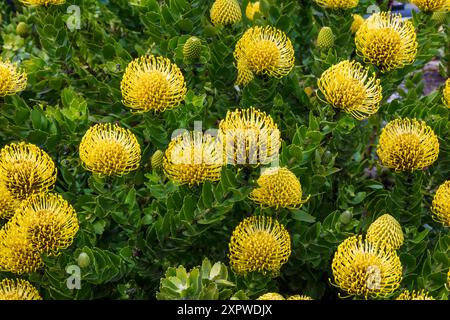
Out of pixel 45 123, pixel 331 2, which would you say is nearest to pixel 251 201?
pixel 45 123

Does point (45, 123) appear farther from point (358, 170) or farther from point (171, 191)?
point (358, 170)

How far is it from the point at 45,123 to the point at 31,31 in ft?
5.42

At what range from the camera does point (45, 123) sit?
9.55ft

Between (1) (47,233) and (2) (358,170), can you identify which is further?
(2) (358,170)

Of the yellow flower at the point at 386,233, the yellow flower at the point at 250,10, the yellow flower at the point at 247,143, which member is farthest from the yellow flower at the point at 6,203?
the yellow flower at the point at 250,10

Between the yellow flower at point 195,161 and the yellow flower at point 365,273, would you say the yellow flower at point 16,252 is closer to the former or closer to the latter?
the yellow flower at point 195,161

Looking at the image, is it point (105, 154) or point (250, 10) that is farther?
point (250, 10)

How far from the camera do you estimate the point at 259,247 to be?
2418mm

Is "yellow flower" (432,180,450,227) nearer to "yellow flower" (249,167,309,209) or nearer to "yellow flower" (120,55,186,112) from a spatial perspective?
"yellow flower" (249,167,309,209)

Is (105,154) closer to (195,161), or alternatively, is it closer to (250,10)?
(195,161)

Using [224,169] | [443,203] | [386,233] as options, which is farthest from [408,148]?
[224,169]

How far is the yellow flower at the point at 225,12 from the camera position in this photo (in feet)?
10.1

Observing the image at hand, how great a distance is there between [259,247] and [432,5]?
179cm

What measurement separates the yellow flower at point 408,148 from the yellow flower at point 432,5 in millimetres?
898
